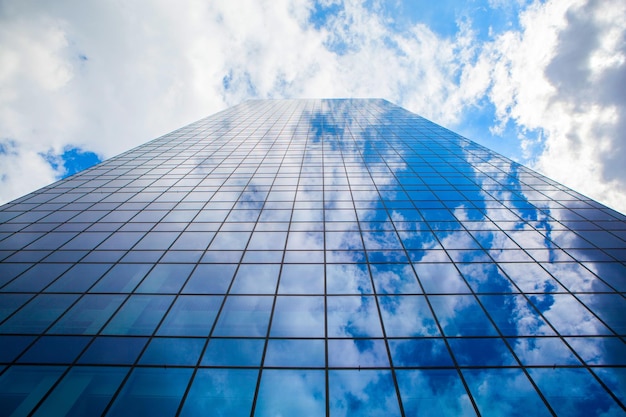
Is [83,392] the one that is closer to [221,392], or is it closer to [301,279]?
[221,392]

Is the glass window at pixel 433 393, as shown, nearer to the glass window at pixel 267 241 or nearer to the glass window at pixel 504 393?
the glass window at pixel 504 393

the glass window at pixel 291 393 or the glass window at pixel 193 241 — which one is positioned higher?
the glass window at pixel 193 241

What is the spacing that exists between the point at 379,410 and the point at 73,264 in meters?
15.2

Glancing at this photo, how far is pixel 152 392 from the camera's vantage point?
9.16 meters

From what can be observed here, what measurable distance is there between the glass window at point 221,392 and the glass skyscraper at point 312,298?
0.04 m

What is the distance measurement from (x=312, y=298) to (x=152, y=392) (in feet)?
20.2

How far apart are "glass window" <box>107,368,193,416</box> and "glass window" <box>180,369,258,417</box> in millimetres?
385

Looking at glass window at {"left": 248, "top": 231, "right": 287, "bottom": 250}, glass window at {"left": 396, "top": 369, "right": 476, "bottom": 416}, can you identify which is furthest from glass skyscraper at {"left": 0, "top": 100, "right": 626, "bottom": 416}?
glass window at {"left": 248, "top": 231, "right": 287, "bottom": 250}

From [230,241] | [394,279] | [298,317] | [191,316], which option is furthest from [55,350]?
[394,279]

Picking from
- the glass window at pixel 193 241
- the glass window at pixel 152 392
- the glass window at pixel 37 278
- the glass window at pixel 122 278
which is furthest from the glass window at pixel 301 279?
the glass window at pixel 37 278

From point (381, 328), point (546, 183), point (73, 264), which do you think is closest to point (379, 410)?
point (381, 328)

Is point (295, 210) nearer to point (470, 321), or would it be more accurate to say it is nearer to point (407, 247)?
point (407, 247)

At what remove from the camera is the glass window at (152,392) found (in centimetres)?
871

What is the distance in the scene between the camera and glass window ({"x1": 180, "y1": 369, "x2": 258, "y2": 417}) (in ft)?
28.4
